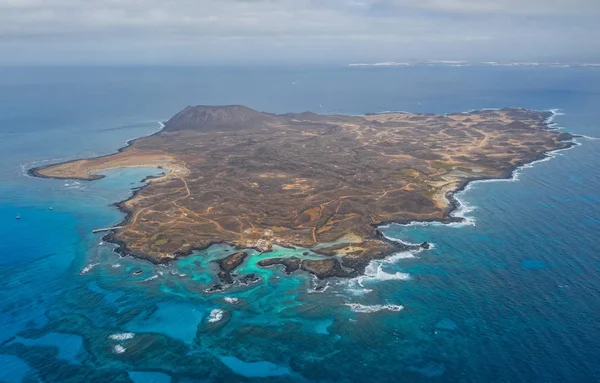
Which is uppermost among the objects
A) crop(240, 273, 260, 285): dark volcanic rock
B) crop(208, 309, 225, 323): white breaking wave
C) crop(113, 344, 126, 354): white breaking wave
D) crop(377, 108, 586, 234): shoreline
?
crop(377, 108, 586, 234): shoreline

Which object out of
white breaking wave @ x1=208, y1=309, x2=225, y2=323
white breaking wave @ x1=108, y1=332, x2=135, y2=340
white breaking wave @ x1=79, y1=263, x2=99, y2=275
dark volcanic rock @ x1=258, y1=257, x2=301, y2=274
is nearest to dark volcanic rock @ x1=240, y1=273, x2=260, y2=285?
dark volcanic rock @ x1=258, y1=257, x2=301, y2=274

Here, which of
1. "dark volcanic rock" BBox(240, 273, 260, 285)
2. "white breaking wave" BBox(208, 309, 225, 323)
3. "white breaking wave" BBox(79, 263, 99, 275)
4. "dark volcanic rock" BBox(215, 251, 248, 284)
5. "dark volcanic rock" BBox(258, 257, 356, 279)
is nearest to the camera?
"white breaking wave" BBox(208, 309, 225, 323)

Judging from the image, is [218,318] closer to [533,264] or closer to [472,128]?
[533,264]

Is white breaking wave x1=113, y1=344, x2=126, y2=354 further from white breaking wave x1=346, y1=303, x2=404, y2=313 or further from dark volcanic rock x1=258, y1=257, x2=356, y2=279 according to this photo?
white breaking wave x1=346, y1=303, x2=404, y2=313

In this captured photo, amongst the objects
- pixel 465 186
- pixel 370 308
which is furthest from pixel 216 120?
pixel 370 308

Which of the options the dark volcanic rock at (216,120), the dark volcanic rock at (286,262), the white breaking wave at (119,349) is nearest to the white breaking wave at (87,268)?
the white breaking wave at (119,349)

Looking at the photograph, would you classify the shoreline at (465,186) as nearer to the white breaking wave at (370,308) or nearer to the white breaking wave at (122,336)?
the white breaking wave at (370,308)
